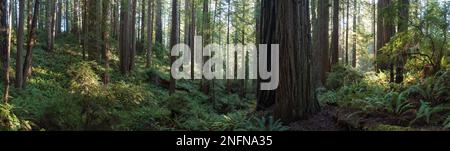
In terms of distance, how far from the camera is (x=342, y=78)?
13328 mm

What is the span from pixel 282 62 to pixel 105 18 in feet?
37.6

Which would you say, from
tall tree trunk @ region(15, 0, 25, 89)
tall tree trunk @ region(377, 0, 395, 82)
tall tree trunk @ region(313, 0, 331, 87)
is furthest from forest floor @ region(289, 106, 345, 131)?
tall tree trunk @ region(15, 0, 25, 89)

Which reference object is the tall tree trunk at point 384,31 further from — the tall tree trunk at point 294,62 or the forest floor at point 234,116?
the tall tree trunk at point 294,62

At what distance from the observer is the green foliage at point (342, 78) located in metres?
13.1

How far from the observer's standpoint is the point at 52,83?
1591 cm

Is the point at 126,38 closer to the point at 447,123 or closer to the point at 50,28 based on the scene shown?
the point at 50,28

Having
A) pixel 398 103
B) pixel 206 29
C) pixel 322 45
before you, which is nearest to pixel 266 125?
pixel 398 103

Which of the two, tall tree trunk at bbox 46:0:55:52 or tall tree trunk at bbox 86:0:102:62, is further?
tall tree trunk at bbox 46:0:55:52

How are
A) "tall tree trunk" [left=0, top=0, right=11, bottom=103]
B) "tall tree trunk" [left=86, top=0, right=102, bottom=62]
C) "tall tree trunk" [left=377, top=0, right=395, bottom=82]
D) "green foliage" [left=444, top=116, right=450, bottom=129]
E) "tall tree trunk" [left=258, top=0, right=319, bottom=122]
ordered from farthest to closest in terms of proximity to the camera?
1. "tall tree trunk" [left=86, top=0, right=102, bottom=62]
2. "tall tree trunk" [left=0, top=0, right=11, bottom=103]
3. "tall tree trunk" [left=377, top=0, right=395, bottom=82]
4. "tall tree trunk" [left=258, top=0, right=319, bottom=122]
5. "green foliage" [left=444, top=116, right=450, bottom=129]

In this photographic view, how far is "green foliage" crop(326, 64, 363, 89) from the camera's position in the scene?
1313cm

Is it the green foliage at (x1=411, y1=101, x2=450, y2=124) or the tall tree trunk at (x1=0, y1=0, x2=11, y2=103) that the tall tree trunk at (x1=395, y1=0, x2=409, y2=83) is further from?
the tall tree trunk at (x1=0, y1=0, x2=11, y2=103)

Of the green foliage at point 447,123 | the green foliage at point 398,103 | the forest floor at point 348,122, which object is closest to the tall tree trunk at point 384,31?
the green foliage at point 398,103

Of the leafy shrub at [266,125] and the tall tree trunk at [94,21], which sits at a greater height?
the tall tree trunk at [94,21]
